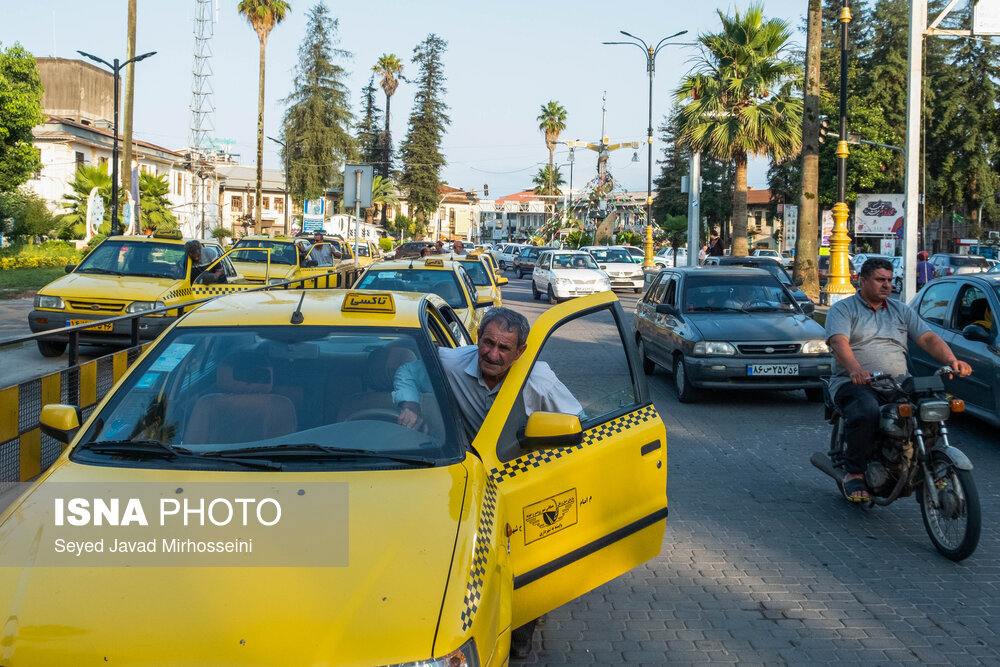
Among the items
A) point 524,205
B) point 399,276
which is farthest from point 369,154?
point 399,276

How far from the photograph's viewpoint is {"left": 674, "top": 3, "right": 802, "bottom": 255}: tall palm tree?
34469 mm

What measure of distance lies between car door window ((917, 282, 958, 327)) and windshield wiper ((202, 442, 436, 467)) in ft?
27.1

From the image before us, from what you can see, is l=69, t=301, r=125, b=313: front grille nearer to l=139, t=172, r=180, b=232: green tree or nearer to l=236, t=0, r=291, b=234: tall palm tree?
l=139, t=172, r=180, b=232: green tree

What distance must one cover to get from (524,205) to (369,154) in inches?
1506

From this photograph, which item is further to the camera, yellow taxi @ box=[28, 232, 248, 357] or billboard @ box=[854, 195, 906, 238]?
billboard @ box=[854, 195, 906, 238]

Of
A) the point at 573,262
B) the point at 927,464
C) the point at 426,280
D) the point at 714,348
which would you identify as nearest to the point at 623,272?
the point at 573,262

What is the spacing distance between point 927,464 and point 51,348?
23.9 feet

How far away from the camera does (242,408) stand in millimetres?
4000

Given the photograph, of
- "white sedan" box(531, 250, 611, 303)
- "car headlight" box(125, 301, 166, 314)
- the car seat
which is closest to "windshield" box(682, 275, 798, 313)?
"car headlight" box(125, 301, 166, 314)

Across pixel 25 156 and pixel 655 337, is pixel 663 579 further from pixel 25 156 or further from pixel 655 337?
pixel 25 156

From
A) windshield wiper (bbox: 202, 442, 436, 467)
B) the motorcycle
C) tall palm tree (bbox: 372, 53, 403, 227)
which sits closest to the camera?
windshield wiper (bbox: 202, 442, 436, 467)

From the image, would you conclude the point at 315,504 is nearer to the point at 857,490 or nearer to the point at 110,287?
the point at 857,490

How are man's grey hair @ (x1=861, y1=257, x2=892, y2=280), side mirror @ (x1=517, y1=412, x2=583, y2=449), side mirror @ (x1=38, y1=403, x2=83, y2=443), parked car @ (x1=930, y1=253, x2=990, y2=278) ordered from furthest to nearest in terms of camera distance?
parked car @ (x1=930, y1=253, x2=990, y2=278) < man's grey hair @ (x1=861, y1=257, x2=892, y2=280) < side mirror @ (x1=38, y1=403, x2=83, y2=443) < side mirror @ (x1=517, y1=412, x2=583, y2=449)

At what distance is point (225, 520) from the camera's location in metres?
3.22
